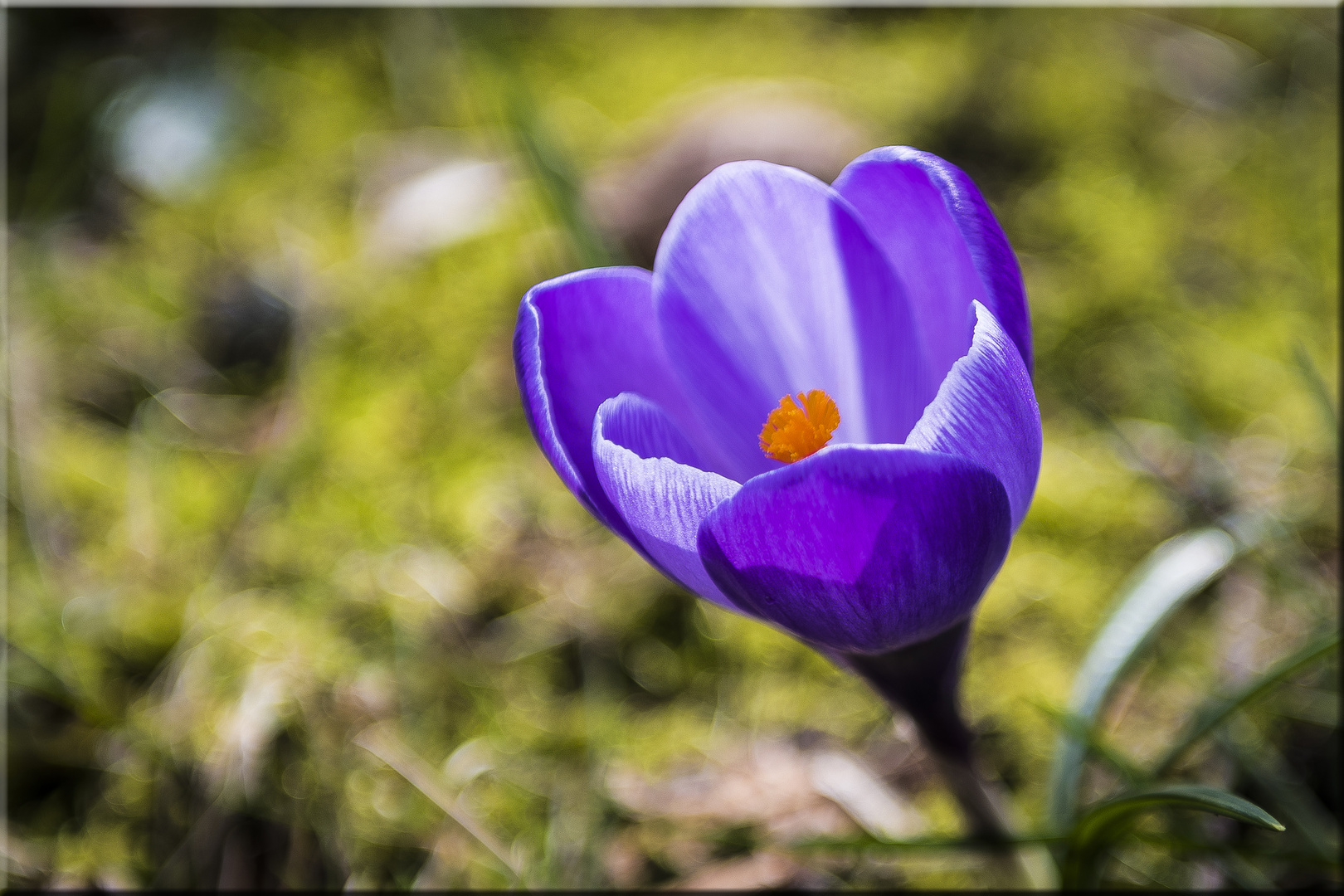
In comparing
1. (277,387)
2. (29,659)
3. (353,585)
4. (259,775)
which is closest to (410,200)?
(277,387)

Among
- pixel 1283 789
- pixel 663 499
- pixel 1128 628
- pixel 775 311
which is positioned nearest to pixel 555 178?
pixel 775 311

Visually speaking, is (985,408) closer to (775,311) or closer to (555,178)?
(775,311)

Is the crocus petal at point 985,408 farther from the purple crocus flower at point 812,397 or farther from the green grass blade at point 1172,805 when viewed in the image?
the green grass blade at point 1172,805

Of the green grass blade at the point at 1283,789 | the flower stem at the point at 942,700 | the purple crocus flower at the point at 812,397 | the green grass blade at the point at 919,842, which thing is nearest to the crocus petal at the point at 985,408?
the purple crocus flower at the point at 812,397

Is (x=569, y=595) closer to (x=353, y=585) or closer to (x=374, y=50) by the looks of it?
(x=353, y=585)

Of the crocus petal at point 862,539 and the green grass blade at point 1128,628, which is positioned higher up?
the crocus petal at point 862,539

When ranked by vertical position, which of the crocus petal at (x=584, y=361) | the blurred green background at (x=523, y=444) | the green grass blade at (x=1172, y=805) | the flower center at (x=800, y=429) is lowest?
the blurred green background at (x=523, y=444)
